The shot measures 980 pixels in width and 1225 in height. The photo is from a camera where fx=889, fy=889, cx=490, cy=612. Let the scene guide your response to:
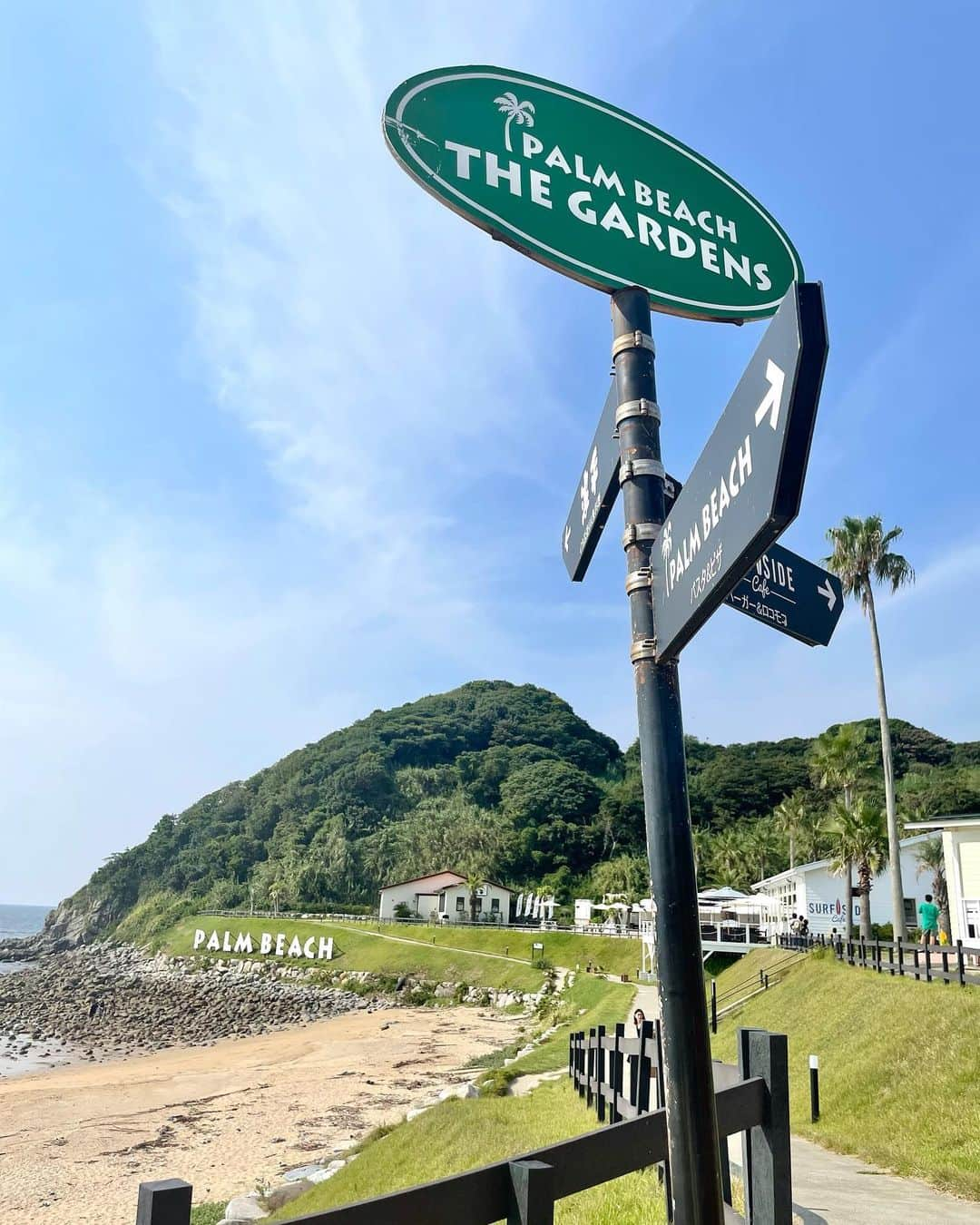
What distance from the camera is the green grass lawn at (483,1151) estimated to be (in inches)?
239

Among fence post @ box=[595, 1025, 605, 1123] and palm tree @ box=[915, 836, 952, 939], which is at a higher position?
palm tree @ box=[915, 836, 952, 939]

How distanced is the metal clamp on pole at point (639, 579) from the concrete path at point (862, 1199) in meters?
6.12

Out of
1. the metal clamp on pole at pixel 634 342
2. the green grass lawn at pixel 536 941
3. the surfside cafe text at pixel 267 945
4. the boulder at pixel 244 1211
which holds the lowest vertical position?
the surfside cafe text at pixel 267 945

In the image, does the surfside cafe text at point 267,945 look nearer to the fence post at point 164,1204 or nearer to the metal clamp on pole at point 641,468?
the metal clamp on pole at point 641,468

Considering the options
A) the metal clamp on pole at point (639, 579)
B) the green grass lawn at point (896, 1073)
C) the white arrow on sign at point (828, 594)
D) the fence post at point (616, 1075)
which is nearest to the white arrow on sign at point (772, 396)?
the metal clamp on pole at point (639, 579)

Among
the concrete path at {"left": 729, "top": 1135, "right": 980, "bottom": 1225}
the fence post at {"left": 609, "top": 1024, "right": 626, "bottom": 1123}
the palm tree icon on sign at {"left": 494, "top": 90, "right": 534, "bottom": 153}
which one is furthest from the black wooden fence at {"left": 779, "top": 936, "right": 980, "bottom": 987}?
the palm tree icon on sign at {"left": 494, "top": 90, "right": 534, "bottom": 153}

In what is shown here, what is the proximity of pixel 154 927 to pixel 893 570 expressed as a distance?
329 feet

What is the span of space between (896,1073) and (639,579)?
494 inches

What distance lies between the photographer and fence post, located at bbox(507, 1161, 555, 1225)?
228cm

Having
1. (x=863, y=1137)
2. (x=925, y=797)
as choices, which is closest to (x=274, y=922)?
(x=925, y=797)

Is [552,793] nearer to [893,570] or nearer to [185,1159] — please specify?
[893,570]

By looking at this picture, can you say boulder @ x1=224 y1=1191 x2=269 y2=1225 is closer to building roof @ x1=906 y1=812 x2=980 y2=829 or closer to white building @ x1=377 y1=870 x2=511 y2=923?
building roof @ x1=906 y1=812 x2=980 y2=829

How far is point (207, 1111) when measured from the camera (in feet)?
82.3

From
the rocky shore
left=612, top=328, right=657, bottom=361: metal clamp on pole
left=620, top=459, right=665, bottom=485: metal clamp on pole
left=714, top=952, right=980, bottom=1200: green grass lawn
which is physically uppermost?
left=612, top=328, right=657, bottom=361: metal clamp on pole
